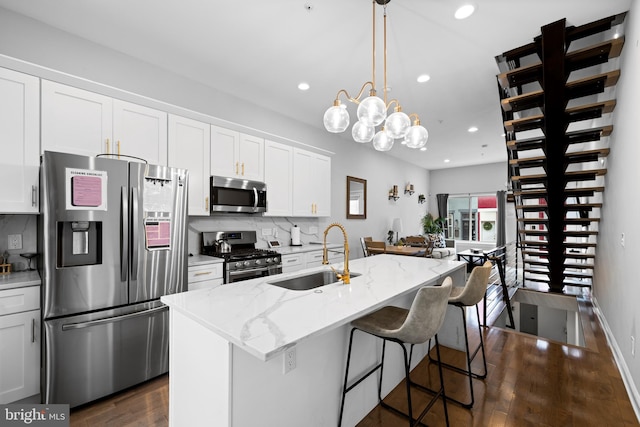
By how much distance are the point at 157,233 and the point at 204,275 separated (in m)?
0.65

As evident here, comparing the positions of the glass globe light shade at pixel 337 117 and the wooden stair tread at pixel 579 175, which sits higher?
the glass globe light shade at pixel 337 117

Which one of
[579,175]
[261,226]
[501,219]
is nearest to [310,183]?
[261,226]

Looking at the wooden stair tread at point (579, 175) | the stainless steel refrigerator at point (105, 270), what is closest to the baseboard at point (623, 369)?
the wooden stair tread at point (579, 175)

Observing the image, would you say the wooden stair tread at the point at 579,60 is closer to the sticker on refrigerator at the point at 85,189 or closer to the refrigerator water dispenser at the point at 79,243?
the sticker on refrigerator at the point at 85,189

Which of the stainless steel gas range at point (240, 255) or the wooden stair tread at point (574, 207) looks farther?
the wooden stair tread at point (574, 207)

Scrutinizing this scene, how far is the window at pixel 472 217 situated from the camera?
346 inches

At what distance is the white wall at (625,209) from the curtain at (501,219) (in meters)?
5.28

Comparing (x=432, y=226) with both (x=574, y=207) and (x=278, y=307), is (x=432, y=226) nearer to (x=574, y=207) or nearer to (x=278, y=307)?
(x=574, y=207)

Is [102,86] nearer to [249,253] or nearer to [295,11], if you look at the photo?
[295,11]

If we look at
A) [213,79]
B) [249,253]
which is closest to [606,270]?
[249,253]

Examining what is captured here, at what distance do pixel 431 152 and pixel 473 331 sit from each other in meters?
4.75

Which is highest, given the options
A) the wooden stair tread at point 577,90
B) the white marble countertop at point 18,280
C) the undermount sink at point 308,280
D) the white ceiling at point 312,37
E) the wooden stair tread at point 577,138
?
the white ceiling at point 312,37

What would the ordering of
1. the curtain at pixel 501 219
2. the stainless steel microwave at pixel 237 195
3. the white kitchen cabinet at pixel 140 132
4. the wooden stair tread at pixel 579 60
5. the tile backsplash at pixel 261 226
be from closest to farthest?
1. the wooden stair tread at pixel 579 60
2. the white kitchen cabinet at pixel 140 132
3. the stainless steel microwave at pixel 237 195
4. the tile backsplash at pixel 261 226
5. the curtain at pixel 501 219

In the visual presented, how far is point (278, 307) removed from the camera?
1.45 meters
